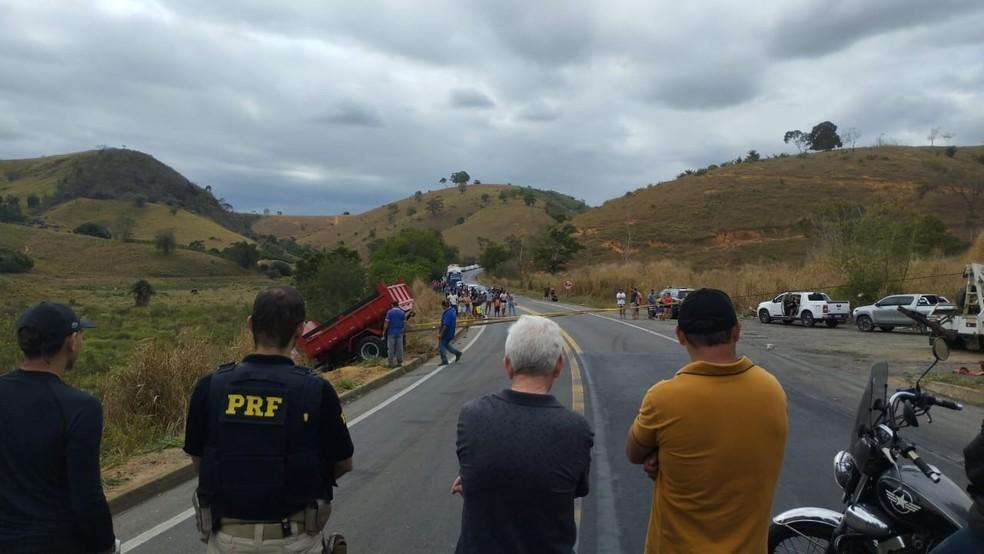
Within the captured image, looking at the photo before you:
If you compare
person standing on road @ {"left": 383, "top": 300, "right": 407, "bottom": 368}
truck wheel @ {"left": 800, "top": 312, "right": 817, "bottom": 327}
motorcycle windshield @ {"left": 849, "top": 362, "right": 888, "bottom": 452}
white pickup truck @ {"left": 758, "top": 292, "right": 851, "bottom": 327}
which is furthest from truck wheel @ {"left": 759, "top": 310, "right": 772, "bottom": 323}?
motorcycle windshield @ {"left": 849, "top": 362, "right": 888, "bottom": 452}

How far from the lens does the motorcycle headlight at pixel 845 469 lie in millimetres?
4133

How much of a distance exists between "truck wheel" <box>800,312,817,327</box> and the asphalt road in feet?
54.5

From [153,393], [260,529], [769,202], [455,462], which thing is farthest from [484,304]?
[769,202]

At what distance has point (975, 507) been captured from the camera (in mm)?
2547

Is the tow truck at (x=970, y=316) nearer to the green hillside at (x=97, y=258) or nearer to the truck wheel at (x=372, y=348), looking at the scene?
the truck wheel at (x=372, y=348)

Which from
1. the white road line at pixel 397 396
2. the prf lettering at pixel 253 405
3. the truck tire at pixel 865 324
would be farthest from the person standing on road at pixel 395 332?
the truck tire at pixel 865 324

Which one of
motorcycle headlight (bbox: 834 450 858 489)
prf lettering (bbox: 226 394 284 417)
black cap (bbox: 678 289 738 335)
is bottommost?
motorcycle headlight (bbox: 834 450 858 489)

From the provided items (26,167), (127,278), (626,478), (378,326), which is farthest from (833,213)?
(26,167)

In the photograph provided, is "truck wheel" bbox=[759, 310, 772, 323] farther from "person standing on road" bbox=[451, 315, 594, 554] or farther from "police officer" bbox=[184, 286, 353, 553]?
"police officer" bbox=[184, 286, 353, 553]

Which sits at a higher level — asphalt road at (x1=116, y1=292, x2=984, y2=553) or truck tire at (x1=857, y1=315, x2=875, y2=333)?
asphalt road at (x1=116, y1=292, x2=984, y2=553)

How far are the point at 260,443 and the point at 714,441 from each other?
1.80 meters

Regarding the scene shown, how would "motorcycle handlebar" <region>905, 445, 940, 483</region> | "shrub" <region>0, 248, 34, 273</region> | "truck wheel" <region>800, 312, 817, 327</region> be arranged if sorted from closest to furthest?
"motorcycle handlebar" <region>905, 445, 940, 483</region> → "truck wheel" <region>800, 312, 817, 327</region> → "shrub" <region>0, 248, 34, 273</region>

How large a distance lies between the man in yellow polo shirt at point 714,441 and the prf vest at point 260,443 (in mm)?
1375

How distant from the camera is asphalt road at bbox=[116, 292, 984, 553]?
5907 millimetres
